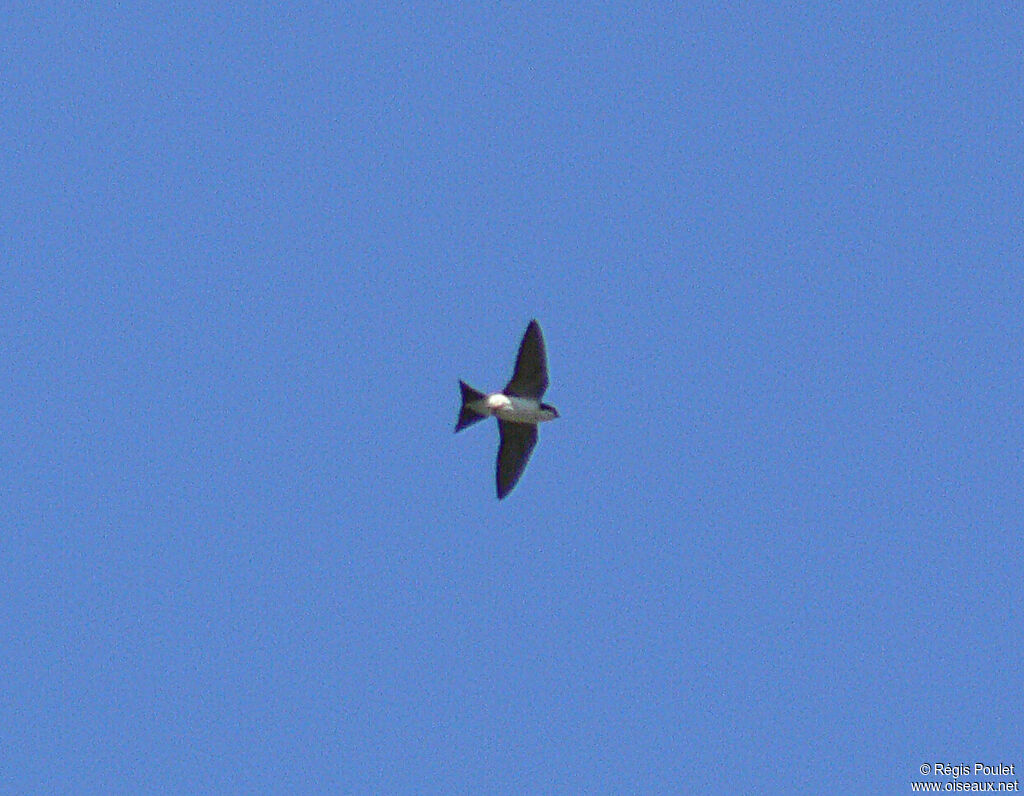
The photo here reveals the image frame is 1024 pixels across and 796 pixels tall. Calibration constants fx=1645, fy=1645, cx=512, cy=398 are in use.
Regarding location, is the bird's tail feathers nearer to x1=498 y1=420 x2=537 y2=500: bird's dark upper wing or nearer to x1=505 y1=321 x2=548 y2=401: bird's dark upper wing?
x1=505 y1=321 x2=548 y2=401: bird's dark upper wing

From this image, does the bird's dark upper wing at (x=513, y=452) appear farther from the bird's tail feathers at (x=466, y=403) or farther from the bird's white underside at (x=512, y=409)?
the bird's tail feathers at (x=466, y=403)

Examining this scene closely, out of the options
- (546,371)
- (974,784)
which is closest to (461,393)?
(546,371)

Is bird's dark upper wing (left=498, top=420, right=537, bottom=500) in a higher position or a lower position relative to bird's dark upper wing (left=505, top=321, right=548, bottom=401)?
lower

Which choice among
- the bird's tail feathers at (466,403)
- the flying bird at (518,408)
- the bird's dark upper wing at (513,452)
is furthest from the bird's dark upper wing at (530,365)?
the bird's tail feathers at (466,403)

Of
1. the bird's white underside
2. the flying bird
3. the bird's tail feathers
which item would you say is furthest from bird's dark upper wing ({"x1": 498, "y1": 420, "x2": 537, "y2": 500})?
the bird's tail feathers

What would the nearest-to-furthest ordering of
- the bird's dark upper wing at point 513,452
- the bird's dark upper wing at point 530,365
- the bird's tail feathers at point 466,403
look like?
the bird's tail feathers at point 466,403
the bird's dark upper wing at point 530,365
the bird's dark upper wing at point 513,452

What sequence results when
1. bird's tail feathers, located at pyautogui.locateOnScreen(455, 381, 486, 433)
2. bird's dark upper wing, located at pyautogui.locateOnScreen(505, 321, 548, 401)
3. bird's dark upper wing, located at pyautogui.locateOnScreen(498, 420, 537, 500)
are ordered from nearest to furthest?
bird's tail feathers, located at pyautogui.locateOnScreen(455, 381, 486, 433), bird's dark upper wing, located at pyautogui.locateOnScreen(505, 321, 548, 401), bird's dark upper wing, located at pyautogui.locateOnScreen(498, 420, 537, 500)

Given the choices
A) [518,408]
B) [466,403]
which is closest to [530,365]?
[518,408]

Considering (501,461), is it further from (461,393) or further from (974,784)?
(974,784)

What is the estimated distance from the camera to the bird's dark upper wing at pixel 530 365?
18.6m

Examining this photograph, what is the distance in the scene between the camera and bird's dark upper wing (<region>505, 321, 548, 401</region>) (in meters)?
18.6

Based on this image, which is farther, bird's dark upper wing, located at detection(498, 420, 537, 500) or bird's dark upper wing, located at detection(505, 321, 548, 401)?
bird's dark upper wing, located at detection(498, 420, 537, 500)

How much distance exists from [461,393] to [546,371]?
124 centimetres

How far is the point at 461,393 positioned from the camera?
1795cm
